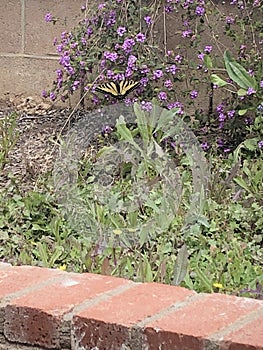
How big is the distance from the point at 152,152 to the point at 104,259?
43.2 inches

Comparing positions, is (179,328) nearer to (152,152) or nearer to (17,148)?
Answer: (152,152)

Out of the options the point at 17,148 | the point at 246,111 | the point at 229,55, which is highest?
the point at 229,55

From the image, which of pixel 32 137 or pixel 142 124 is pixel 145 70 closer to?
pixel 142 124

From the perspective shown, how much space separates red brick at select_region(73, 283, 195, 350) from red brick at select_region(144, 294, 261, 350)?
1.8 inches

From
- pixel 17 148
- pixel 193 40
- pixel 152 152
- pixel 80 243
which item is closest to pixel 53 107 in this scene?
pixel 17 148

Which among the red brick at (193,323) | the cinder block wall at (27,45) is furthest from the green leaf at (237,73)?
the red brick at (193,323)

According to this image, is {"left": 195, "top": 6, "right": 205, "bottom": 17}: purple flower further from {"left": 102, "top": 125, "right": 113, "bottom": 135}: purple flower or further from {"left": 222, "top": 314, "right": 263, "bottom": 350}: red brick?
{"left": 222, "top": 314, "right": 263, "bottom": 350}: red brick

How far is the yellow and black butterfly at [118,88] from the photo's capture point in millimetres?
4168

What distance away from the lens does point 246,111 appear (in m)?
4.04

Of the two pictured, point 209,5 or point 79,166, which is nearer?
point 79,166

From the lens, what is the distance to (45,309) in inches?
72.3

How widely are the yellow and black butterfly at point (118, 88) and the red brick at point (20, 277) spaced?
2.18 metres

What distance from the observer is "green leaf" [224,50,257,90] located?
4023 mm

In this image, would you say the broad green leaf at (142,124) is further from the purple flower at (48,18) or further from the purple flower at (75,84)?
the purple flower at (48,18)
